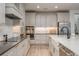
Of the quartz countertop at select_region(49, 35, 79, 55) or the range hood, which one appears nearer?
the quartz countertop at select_region(49, 35, 79, 55)

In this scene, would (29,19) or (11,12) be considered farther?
(29,19)

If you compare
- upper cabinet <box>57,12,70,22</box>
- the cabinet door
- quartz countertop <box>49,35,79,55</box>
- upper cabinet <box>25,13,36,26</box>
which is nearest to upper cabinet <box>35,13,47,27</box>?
the cabinet door

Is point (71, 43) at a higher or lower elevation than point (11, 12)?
lower

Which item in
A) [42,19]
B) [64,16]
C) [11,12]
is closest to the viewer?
[11,12]

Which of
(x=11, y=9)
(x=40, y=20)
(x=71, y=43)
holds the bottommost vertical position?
(x=71, y=43)

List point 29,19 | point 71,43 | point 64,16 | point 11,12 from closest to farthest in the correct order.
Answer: point 71,43
point 11,12
point 29,19
point 64,16

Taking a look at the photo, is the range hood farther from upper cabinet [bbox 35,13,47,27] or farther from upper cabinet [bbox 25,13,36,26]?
upper cabinet [bbox 35,13,47,27]

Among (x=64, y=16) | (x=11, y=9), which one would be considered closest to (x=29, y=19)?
(x=11, y=9)

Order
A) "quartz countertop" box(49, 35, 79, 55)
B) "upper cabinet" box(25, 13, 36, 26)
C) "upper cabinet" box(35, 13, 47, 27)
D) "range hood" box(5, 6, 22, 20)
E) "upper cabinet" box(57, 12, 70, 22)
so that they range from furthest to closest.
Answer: "upper cabinet" box(35, 13, 47, 27)
"upper cabinet" box(57, 12, 70, 22)
"upper cabinet" box(25, 13, 36, 26)
"range hood" box(5, 6, 22, 20)
"quartz countertop" box(49, 35, 79, 55)

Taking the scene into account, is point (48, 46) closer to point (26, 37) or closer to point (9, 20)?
point (26, 37)

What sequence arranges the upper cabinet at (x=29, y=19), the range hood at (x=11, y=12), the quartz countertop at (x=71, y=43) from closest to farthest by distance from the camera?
the quartz countertop at (x=71, y=43)
the range hood at (x=11, y=12)
the upper cabinet at (x=29, y=19)

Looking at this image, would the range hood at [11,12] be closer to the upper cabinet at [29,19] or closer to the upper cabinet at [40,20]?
the upper cabinet at [29,19]

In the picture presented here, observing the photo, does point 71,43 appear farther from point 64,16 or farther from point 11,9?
point 64,16

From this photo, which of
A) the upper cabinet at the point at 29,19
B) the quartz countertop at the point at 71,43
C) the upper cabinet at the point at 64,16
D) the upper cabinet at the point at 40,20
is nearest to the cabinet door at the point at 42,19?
the upper cabinet at the point at 40,20
